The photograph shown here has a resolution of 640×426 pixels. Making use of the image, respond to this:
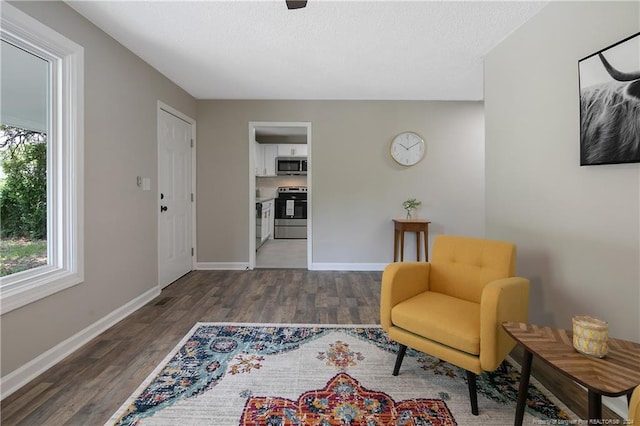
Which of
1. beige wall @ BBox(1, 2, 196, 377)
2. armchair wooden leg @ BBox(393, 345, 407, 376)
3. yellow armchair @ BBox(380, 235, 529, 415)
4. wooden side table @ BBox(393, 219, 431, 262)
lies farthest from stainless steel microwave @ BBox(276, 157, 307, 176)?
armchair wooden leg @ BBox(393, 345, 407, 376)

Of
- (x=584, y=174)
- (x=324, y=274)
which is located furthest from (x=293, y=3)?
(x=324, y=274)

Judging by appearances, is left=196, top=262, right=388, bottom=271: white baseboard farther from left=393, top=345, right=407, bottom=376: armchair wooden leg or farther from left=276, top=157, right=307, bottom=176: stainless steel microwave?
left=276, top=157, right=307, bottom=176: stainless steel microwave

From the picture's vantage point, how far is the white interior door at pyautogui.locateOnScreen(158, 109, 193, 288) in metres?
3.14

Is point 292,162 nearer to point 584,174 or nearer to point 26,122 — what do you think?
point 26,122

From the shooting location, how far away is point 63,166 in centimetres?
192

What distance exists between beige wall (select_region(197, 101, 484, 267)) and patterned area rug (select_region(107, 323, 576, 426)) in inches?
79.5

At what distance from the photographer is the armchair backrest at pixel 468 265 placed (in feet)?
5.44

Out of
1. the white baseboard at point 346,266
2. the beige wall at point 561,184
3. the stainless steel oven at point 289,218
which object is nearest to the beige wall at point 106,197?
the white baseboard at point 346,266

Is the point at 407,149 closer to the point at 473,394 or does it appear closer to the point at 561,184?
the point at 561,184

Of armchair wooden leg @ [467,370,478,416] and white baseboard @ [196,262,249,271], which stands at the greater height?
white baseboard @ [196,262,249,271]

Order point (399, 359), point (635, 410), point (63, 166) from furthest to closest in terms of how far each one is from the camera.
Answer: point (63, 166)
point (399, 359)
point (635, 410)

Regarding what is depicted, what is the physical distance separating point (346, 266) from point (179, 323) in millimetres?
2256

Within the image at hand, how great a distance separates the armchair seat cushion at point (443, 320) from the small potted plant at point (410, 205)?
7.12ft

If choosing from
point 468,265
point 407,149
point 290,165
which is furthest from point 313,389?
point 290,165
